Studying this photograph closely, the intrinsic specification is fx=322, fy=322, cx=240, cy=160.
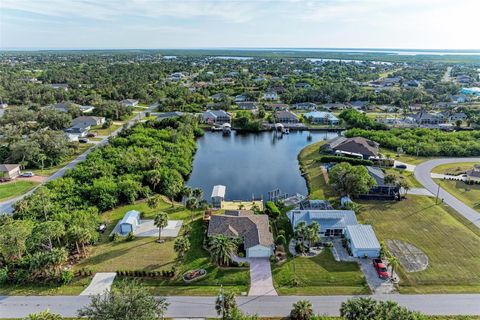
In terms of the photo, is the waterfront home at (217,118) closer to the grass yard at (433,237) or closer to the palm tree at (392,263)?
the grass yard at (433,237)

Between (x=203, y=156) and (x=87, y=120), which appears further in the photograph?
(x=87, y=120)

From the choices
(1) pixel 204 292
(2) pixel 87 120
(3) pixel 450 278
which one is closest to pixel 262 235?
(1) pixel 204 292

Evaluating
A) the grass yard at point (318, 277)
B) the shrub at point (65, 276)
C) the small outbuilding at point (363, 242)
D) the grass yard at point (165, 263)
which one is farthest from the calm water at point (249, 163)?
the shrub at point (65, 276)

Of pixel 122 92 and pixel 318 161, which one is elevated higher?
pixel 122 92

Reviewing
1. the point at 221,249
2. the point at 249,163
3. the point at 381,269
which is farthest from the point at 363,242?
the point at 249,163

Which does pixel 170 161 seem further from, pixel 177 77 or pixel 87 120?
pixel 177 77

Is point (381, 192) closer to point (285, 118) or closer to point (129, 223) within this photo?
point (129, 223)

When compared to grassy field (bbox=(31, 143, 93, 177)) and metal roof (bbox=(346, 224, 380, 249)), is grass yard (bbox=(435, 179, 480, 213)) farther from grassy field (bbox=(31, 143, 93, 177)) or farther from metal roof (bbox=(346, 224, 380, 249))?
grassy field (bbox=(31, 143, 93, 177))
